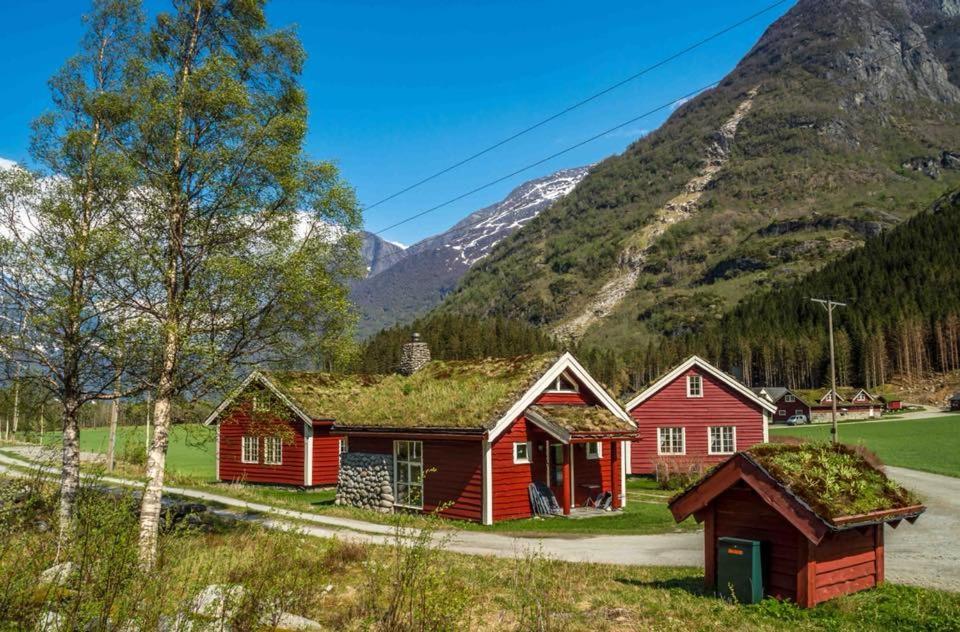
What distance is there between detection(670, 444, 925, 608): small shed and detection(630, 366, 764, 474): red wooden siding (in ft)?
91.0

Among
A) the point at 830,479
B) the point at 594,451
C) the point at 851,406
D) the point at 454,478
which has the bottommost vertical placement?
the point at 851,406

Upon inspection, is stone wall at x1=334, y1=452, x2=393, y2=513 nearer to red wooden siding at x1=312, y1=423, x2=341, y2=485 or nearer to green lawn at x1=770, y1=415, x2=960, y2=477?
red wooden siding at x1=312, y1=423, x2=341, y2=485


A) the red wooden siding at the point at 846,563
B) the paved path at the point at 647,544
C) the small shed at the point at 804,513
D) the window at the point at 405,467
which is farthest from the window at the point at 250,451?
the red wooden siding at the point at 846,563

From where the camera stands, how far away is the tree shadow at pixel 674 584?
13.1m

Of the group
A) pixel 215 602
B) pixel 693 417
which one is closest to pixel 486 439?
pixel 215 602

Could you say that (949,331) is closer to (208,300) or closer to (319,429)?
(319,429)

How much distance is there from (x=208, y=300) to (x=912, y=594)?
14.8 metres

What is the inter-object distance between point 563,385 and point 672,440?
15932mm

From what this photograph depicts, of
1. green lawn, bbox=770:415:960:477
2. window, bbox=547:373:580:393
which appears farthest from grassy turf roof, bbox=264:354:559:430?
green lawn, bbox=770:415:960:477

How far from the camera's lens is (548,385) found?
26094mm

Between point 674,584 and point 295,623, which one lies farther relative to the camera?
point 674,584

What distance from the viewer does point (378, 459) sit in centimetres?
2739

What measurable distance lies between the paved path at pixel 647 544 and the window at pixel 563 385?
22.2 ft

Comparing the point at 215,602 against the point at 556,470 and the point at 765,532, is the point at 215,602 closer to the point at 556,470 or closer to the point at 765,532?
the point at 765,532
